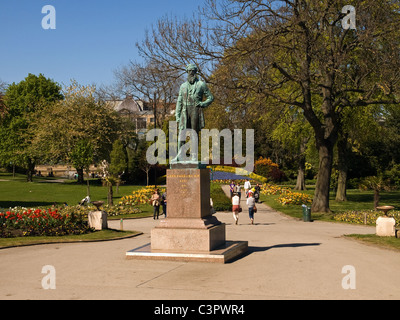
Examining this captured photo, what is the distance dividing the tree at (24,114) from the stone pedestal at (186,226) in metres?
46.3

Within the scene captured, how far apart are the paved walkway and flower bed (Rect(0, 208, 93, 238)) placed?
6.62ft

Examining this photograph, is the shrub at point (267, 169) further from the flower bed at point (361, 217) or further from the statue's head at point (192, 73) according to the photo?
the statue's head at point (192, 73)

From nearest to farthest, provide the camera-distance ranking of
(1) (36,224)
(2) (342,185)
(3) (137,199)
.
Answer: (1) (36,224) → (3) (137,199) → (2) (342,185)

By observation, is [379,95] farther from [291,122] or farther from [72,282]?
[72,282]

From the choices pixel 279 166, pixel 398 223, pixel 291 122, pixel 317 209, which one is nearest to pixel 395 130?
pixel 279 166

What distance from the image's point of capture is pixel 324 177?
30406 millimetres

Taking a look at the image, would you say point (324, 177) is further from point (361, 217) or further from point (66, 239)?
point (66, 239)

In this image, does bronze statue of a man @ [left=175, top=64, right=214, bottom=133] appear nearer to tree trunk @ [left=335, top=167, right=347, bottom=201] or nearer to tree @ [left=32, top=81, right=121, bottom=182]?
tree @ [left=32, top=81, right=121, bottom=182]

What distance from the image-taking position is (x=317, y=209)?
100.0ft

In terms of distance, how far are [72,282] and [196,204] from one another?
421 cm

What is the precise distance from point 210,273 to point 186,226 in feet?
7.24

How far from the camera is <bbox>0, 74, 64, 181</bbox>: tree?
Answer: 59281 mm

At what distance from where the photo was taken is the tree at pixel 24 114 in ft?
194

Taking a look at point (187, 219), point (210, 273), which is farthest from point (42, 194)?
point (210, 273)
